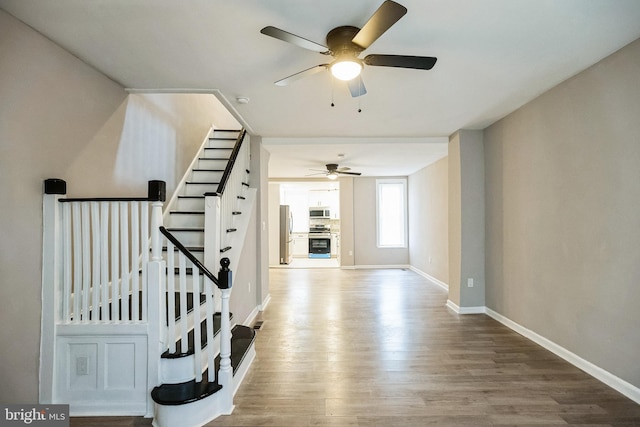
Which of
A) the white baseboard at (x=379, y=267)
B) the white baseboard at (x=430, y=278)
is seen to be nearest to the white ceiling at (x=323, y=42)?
the white baseboard at (x=430, y=278)

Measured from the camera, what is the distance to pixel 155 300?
6.85ft

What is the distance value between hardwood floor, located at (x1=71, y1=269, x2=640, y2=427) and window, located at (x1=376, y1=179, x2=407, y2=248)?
382 cm

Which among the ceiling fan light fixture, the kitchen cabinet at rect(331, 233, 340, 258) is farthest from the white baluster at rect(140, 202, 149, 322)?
the kitchen cabinet at rect(331, 233, 340, 258)

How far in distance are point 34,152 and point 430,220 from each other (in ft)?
20.2

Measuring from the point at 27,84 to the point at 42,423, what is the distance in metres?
2.13

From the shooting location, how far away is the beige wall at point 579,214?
7.34ft

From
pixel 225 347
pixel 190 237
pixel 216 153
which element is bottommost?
pixel 225 347

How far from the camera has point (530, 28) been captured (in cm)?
199

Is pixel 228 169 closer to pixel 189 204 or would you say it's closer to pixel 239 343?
pixel 189 204

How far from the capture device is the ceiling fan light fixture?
1.93 m

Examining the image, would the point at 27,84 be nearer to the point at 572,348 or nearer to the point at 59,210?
the point at 59,210

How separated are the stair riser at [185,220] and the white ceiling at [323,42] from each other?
132 cm

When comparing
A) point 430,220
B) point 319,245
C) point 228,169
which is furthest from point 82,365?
point 319,245

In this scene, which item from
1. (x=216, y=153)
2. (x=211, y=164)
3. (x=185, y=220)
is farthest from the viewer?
(x=216, y=153)
